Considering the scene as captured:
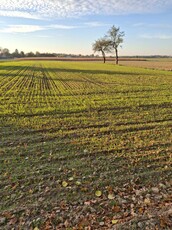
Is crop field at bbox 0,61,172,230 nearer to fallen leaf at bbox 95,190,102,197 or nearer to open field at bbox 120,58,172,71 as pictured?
fallen leaf at bbox 95,190,102,197

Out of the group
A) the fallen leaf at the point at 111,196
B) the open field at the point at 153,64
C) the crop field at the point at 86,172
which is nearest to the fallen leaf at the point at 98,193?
the crop field at the point at 86,172

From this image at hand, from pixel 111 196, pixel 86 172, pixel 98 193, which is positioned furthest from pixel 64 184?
pixel 111 196

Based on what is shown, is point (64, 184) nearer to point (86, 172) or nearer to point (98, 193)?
point (86, 172)

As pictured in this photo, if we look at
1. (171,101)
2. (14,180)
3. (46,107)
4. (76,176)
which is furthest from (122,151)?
(171,101)

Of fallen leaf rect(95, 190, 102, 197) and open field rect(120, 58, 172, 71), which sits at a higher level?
open field rect(120, 58, 172, 71)

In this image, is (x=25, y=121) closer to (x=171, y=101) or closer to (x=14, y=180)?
(x=14, y=180)

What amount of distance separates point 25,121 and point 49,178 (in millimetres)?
4390

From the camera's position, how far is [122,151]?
5629mm

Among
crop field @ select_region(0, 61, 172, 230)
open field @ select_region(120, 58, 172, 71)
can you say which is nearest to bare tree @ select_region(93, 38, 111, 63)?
open field @ select_region(120, 58, 172, 71)

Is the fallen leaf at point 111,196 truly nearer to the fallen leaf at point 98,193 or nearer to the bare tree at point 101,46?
the fallen leaf at point 98,193

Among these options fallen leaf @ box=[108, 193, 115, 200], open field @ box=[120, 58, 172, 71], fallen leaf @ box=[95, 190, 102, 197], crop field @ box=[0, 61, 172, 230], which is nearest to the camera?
crop field @ box=[0, 61, 172, 230]

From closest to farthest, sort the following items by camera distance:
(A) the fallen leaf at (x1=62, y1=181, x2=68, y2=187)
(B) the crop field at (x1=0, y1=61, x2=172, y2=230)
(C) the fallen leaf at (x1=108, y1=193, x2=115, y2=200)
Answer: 1. (B) the crop field at (x1=0, y1=61, x2=172, y2=230)
2. (C) the fallen leaf at (x1=108, y1=193, x2=115, y2=200)
3. (A) the fallen leaf at (x1=62, y1=181, x2=68, y2=187)

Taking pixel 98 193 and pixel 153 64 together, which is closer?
pixel 98 193

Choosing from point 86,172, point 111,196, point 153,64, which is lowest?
point 111,196
